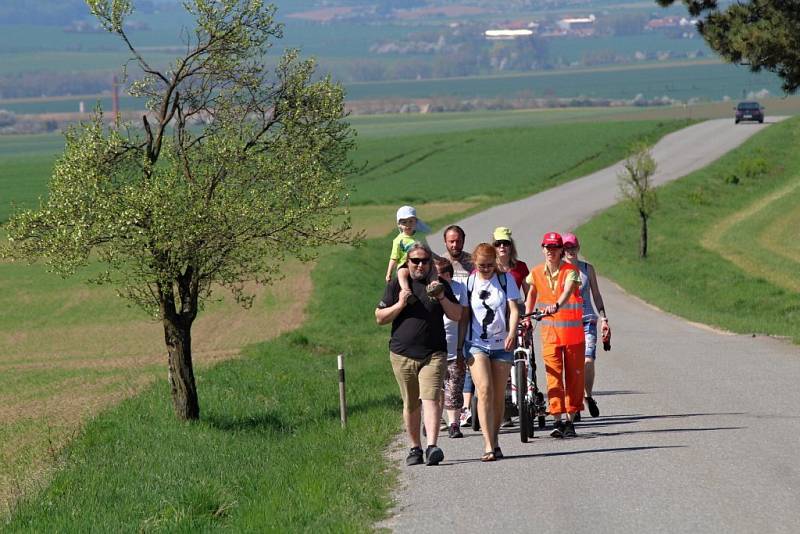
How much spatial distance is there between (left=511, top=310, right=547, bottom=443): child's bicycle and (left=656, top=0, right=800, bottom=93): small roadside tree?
47.1 feet

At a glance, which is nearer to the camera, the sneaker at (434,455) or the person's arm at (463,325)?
the sneaker at (434,455)

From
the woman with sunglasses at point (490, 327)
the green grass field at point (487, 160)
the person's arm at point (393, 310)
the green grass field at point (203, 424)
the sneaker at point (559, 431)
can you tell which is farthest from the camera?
the green grass field at point (487, 160)

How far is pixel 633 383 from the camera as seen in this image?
17719mm

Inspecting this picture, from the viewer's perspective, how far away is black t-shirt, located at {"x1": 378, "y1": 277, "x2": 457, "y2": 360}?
11664 mm

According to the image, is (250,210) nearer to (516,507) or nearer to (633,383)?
(633,383)

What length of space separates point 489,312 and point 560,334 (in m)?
1.20

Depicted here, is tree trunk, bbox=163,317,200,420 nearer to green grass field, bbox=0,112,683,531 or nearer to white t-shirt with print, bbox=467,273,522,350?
green grass field, bbox=0,112,683,531

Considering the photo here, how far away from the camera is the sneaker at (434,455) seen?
1185 cm

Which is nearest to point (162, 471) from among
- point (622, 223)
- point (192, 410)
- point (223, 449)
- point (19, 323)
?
point (223, 449)

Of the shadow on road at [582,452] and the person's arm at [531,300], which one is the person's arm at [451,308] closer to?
the shadow on road at [582,452]

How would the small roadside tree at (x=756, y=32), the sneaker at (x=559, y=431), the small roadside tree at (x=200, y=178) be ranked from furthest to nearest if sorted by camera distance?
the small roadside tree at (x=756, y=32) → the small roadside tree at (x=200, y=178) → the sneaker at (x=559, y=431)

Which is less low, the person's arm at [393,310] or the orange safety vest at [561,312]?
the person's arm at [393,310]

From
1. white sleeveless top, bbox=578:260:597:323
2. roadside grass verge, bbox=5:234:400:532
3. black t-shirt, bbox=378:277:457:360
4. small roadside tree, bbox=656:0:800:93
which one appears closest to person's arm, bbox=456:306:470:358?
black t-shirt, bbox=378:277:457:360

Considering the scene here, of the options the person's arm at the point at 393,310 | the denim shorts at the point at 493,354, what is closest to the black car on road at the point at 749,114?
the denim shorts at the point at 493,354
